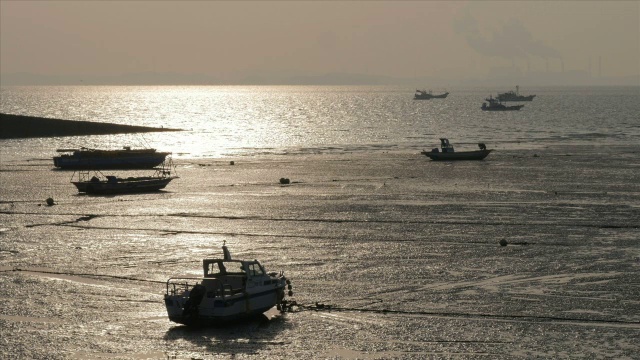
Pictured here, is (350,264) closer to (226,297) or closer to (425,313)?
(425,313)

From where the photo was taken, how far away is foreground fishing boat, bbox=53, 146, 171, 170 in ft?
350

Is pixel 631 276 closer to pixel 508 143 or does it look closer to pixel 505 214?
pixel 505 214

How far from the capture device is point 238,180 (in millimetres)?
92688

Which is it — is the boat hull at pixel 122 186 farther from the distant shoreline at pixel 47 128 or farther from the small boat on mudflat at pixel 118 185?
the distant shoreline at pixel 47 128

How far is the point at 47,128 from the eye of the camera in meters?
165

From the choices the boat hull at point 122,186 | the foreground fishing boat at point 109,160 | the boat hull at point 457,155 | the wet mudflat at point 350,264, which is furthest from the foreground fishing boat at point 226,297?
the boat hull at point 457,155

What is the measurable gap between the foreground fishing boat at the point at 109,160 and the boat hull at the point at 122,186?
Result: 22.4m

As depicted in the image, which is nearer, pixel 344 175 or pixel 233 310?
pixel 233 310

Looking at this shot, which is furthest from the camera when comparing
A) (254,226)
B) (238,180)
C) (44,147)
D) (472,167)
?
(44,147)

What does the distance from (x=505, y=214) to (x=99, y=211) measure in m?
27.1

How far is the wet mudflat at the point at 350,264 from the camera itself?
3653 cm

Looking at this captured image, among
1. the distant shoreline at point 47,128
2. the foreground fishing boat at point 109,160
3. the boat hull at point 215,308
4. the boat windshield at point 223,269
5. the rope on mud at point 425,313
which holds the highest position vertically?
the distant shoreline at point 47,128

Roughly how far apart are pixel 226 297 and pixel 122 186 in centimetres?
4694

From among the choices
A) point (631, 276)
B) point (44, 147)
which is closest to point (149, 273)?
point (631, 276)
